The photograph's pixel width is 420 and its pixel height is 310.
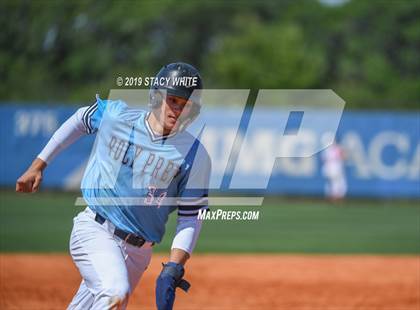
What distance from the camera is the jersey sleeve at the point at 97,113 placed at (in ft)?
19.1

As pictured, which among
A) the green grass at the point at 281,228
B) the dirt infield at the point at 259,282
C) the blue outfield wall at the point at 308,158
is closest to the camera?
the dirt infield at the point at 259,282

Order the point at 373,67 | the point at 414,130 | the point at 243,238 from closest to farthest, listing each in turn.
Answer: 1. the point at 243,238
2. the point at 414,130
3. the point at 373,67

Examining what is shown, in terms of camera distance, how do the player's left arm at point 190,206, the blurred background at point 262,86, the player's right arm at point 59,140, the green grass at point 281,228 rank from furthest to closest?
the blurred background at point 262,86, the green grass at point 281,228, the player's right arm at point 59,140, the player's left arm at point 190,206

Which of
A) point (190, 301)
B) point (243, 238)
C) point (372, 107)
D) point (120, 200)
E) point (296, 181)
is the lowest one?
point (120, 200)

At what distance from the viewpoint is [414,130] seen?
26578 millimetres

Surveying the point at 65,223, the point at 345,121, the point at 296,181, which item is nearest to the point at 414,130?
the point at 345,121

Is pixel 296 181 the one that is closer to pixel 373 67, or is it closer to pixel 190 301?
pixel 190 301

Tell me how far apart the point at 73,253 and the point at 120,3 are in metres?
45.5

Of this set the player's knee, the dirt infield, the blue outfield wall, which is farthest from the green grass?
the player's knee

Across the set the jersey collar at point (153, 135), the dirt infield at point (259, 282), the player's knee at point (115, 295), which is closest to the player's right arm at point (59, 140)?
the jersey collar at point (153, 135)

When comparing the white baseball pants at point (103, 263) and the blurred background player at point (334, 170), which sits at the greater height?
the blurred background player at point (334, 170)

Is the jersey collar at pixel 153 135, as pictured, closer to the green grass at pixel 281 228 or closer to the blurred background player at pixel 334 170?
the green grass at pixel 281 228

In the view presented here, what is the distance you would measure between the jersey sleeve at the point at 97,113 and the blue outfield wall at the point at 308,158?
2043cm

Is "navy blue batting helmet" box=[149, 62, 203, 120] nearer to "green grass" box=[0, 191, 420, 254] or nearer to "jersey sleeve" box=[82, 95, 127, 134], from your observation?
"jersey sleeve" box=[82, 95, 127, 134]
